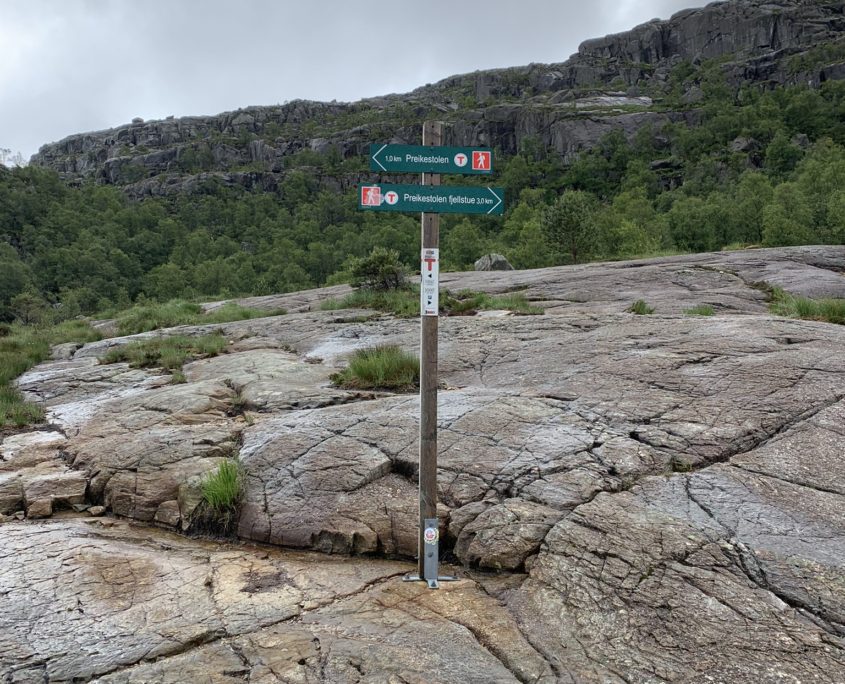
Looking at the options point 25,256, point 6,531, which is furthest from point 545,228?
point 25,256

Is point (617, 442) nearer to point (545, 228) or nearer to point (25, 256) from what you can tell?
point (545, 228)

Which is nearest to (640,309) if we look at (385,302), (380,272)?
(385,302)

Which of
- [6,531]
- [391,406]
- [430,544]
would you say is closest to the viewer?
[430,544]

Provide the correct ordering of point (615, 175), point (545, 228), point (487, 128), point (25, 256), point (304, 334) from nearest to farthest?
point (304, 334), point (545, 228), point (25, 256), point (615, 175), point (487, 128)

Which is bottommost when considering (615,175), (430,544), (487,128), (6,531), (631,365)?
(6,531)

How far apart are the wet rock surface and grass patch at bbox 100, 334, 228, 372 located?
2806mm

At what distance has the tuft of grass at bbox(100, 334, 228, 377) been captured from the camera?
1177 cm

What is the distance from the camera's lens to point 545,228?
34250 millimetres

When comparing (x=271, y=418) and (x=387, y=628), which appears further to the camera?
(x=271, y=418)

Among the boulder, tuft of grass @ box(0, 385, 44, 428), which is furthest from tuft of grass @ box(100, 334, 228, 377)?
the boulder

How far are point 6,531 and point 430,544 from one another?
13.6 feet

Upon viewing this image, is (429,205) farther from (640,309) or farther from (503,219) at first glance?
(503,219)

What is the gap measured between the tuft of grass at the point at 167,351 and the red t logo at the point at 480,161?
28.8 ft

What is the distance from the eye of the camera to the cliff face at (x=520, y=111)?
411 feet
